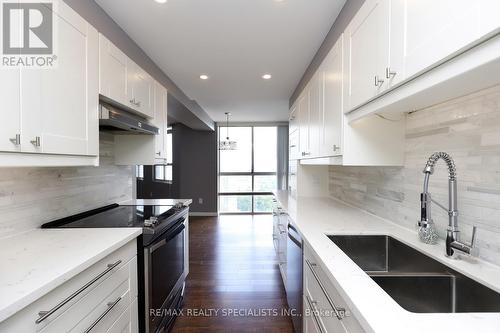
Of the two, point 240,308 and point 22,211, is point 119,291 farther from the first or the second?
point 240,308

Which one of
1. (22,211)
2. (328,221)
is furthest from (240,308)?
(22,211)

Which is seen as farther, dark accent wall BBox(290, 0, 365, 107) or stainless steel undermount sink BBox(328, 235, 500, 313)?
dark accent wall BBox(290, 0, 365, 107)

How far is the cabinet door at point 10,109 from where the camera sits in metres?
1.02

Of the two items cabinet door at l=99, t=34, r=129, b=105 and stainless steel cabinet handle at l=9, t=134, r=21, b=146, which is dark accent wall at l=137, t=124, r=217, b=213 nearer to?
Result: cabinet door at l=99, t=34, r=129, b=105

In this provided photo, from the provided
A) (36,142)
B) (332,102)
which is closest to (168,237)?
(36,142)

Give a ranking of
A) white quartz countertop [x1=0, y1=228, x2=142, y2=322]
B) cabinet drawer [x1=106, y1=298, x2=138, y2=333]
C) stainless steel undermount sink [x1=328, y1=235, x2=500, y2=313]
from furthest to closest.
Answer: cabinet drawer [x1=106, y1=298, x2=138, y2=333], stainless steel undermount sink [x1=328, y1=235, x2=500, y2=313], white quartz countertop [x1=0, y1=228, x2=142, y2=322]

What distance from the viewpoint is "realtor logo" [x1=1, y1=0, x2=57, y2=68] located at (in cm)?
108

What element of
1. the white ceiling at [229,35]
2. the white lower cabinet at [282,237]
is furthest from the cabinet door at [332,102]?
the white lower cabinet at [282,237]

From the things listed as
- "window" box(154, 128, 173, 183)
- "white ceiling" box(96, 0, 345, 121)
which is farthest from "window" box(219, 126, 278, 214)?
"white ceiling" box(96, 0, 345, 121)

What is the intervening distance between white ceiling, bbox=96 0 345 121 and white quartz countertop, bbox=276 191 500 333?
1.55 m

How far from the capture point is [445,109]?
50.6 inches

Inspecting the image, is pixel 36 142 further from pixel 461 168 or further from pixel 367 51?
pixel 461 168

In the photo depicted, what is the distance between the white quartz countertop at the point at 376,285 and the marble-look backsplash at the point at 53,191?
165 centimetres

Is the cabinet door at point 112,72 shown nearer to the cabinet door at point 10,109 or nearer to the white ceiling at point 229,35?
the white ceiling at point 229,35
